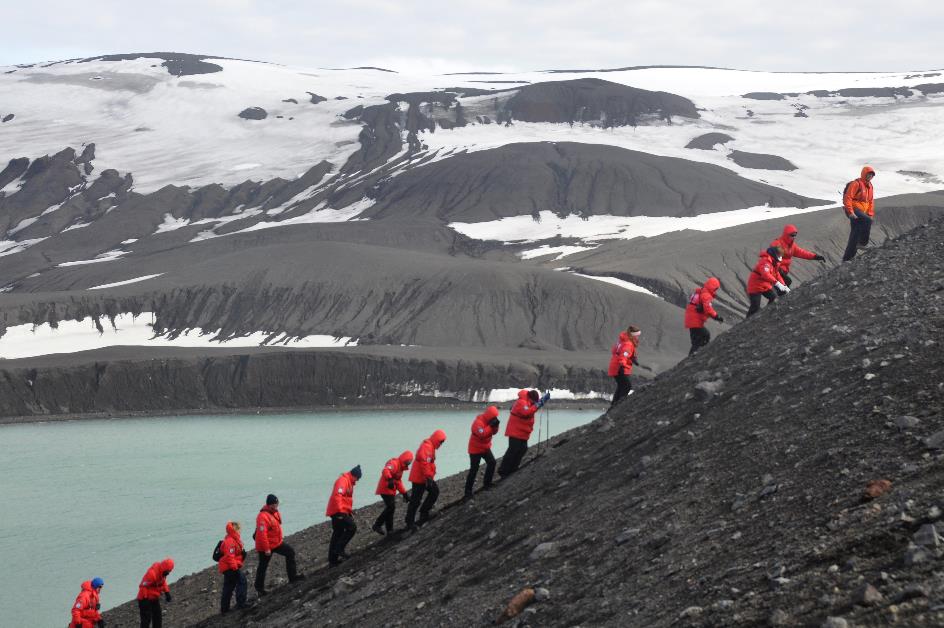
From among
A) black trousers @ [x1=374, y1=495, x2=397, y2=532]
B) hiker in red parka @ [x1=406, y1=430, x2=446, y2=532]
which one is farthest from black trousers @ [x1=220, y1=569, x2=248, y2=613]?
hiker in red parka @ [x1=406, y1=430, x2=446, y2=532]

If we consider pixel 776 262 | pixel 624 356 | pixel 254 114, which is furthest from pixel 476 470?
pixel 254 114

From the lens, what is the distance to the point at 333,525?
1788 cm

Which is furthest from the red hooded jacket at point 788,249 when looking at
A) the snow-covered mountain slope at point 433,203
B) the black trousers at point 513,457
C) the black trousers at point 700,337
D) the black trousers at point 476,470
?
the snow-covered mountain slope at point 433,203

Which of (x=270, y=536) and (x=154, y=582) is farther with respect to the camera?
(x=154, y=582)

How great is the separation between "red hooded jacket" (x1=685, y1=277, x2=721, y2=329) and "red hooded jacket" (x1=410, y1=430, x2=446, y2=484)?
4.43 meters

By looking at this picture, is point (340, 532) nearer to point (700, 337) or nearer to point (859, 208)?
point (700, 337)

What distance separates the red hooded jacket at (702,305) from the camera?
63.2ft

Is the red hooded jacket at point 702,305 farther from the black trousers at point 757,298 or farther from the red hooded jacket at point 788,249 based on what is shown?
the red hooded jacket at point 788,249

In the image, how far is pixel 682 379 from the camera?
18.0 meters

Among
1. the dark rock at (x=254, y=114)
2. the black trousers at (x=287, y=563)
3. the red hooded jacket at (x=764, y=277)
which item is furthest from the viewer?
the dark rock at (x=254, y=114)

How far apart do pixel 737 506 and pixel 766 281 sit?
1034 cm

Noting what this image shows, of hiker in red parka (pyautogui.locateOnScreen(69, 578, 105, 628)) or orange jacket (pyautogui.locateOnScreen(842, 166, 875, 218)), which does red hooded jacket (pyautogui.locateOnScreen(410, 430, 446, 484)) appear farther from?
orange jacket (pyautogui.locateOnScreen(842, 166, 875, 218))

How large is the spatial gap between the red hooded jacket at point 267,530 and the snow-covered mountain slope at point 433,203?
6690cm

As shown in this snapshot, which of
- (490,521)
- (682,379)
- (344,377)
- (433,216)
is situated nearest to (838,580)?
(490,521)
